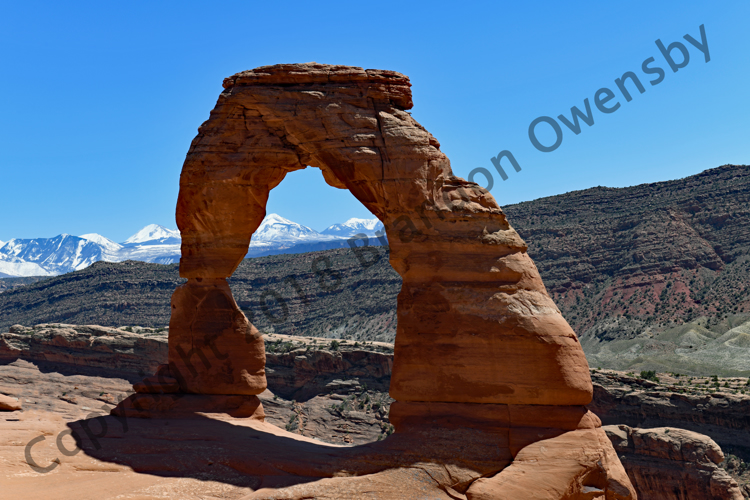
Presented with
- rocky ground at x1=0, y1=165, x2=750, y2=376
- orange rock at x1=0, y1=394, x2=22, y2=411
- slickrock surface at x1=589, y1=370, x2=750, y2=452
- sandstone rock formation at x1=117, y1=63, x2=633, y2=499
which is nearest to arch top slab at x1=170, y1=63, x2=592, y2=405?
sandstone rock formation at x1=117, y1=63, x2=633, y2=499


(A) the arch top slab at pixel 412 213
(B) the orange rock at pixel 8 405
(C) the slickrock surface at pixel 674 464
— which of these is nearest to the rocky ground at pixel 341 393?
(C) the slickrock surface at pixel 674 464

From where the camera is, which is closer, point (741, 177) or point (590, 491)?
point (590, 491)

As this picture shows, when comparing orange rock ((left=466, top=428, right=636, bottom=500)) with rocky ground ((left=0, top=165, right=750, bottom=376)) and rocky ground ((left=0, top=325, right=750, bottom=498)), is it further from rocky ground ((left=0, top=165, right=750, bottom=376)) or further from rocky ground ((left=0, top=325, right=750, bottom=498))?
rocky ground ((left=0, top=165, right=750, bottom=376))

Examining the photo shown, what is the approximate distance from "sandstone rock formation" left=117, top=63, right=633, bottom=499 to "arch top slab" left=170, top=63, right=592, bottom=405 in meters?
0.03

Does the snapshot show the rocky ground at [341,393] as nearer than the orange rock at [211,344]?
No

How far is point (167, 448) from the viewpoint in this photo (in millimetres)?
13312

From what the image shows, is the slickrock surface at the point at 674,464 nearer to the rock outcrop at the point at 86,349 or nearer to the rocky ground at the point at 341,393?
the rocky ground at the point at 341,393

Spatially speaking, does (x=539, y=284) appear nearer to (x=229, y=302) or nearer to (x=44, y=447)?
(x=229, y=302)

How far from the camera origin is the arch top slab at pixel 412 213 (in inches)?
524

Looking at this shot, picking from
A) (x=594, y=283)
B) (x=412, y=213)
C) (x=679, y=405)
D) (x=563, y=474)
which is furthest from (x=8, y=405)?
(x=594, y=283)

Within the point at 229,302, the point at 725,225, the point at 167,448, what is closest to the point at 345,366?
the point at 229,302

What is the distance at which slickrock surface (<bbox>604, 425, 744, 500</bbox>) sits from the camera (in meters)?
25.2

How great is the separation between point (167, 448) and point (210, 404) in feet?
11.7

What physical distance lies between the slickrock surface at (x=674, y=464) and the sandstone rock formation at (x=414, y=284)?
15.0 metres
